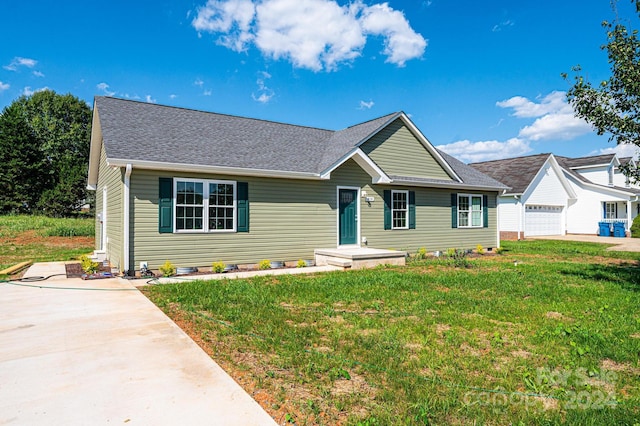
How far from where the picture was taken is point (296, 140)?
14047 millimetres

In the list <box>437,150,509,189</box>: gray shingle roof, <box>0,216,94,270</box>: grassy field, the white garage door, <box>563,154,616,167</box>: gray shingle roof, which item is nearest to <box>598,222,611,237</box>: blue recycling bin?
the white garage door

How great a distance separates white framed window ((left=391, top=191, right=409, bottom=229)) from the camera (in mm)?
13945

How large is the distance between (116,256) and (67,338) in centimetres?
601

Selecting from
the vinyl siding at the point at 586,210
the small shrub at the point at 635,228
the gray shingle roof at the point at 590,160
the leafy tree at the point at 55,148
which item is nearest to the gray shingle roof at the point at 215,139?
the small shrub at the point at 635,228

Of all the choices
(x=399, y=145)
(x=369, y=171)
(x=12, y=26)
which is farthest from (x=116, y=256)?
(x=12, y=26)

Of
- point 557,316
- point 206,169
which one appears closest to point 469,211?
point 557,316

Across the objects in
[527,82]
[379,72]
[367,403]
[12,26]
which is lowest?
[367,403]

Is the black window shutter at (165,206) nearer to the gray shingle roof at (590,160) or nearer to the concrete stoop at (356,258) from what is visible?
the concrete stoop at (356,258)

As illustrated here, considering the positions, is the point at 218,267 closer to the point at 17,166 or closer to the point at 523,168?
the point at 523,168

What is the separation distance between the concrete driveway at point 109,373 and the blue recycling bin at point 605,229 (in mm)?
29192

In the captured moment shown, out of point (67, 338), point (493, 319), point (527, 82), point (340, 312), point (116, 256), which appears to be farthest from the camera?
point (527, 82)

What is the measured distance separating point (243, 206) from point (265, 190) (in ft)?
2.84

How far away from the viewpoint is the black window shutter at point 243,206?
1071cm

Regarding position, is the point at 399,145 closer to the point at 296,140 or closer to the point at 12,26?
the point at 296,140
